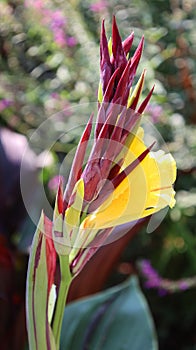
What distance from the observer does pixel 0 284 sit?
1136mm

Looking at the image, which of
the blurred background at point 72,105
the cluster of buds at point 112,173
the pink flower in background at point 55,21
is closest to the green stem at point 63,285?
the cluster of buds at point 112,173

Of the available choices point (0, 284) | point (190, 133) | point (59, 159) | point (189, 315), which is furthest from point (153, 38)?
point (189, 315)

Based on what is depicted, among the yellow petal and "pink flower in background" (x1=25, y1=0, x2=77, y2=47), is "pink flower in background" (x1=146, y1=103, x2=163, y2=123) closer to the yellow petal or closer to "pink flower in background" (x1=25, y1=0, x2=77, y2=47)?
"pink flower in background" (x1=25, y1=0, x2=77, y2=47)

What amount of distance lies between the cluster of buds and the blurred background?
0.48 m

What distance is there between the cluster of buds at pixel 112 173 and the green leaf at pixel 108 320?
0.56m

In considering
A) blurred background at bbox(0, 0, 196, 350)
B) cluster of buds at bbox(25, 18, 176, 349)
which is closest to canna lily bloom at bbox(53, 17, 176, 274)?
cluster of buds at bbox(25, 18, 176, 349)

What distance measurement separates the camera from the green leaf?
3.48 ft

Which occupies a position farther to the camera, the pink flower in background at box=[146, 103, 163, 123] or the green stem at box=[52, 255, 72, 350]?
the pink flower in background at box=[146, 103, 163, 123]

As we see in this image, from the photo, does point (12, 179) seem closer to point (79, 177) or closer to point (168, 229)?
point (168, 229)

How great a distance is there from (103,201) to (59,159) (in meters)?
0.80

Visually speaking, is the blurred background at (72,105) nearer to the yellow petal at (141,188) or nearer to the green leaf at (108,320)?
the green leaf at (108,320)

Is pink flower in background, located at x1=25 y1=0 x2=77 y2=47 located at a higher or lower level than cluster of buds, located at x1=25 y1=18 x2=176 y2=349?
lower

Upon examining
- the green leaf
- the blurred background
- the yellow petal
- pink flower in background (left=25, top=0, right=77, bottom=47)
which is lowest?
the green leaf

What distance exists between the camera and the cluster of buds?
17.0 inches
